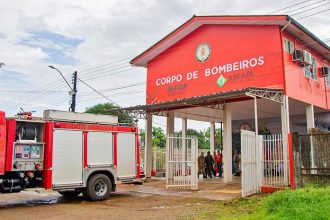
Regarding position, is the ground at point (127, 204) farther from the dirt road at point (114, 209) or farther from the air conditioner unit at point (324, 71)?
the air conditioner unit at point (324, 71)

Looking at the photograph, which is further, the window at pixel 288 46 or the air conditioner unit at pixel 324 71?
the air conditioner unit at pixel 324 71

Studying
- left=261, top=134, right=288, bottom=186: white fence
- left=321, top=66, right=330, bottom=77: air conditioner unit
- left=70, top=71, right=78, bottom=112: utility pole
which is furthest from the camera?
left=70, top=71, right=78, bottom=112: utility pole

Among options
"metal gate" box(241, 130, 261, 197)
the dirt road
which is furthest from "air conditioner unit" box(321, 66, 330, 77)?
the dirt road

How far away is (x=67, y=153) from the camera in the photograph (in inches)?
488

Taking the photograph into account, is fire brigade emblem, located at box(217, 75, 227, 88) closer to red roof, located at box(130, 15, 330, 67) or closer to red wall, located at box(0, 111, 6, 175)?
red roof, located at box(130, 15, 330, 67)

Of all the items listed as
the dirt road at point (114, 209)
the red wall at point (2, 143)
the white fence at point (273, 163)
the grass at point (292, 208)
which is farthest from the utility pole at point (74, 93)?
the grass at point (292, 208)

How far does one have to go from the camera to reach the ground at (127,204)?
1005 centimetres

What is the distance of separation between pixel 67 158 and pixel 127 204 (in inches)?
98.0

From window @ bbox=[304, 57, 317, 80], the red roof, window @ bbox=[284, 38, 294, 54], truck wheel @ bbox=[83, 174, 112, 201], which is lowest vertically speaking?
truck wheel @ bbox=[83, 174, 112, 201]

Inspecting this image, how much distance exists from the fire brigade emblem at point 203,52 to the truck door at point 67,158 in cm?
872

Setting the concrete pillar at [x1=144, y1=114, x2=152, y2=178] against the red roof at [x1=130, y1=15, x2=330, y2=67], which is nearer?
the red roof at [x1=130, y1=15, x2=330, y2=67]

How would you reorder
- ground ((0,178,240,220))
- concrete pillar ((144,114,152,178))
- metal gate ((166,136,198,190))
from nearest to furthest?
ground ((0,178,240,220)) → metal gate ((166,136,198,190)) → concrete pillar ((144,114,152,178))

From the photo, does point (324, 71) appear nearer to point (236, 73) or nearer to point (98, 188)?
point (236, 73)

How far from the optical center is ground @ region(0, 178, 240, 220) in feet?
33.0
